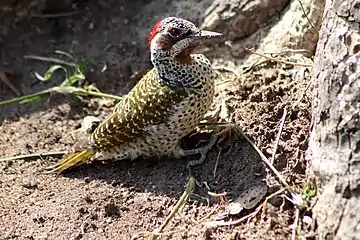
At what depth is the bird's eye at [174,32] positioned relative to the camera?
4.45 m

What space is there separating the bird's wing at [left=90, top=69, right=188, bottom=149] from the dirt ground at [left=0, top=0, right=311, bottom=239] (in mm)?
232

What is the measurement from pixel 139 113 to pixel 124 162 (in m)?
0.48

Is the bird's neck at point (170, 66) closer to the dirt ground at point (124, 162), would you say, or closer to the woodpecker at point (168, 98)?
the woodpecker at point (168, 98)

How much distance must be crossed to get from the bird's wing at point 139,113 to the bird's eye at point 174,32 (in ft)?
0.90

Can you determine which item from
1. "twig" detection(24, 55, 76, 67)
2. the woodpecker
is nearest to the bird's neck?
the woodpecker

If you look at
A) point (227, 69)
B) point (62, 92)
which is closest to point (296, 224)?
point (227, 69)

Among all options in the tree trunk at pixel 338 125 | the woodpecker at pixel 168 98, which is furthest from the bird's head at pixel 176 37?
the tree trunk at pixel 338 125

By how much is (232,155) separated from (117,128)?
0.78 m

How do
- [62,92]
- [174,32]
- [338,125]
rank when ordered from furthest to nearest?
[62,92]
[174,32]
[338,125]

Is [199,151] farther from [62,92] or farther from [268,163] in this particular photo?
[62,92]

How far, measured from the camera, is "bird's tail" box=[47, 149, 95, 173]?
491cm

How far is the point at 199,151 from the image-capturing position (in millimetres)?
4625

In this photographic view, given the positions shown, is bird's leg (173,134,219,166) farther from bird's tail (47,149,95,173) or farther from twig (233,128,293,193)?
bird's tail (47,149,95,173)

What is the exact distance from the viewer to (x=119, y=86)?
5812mm
